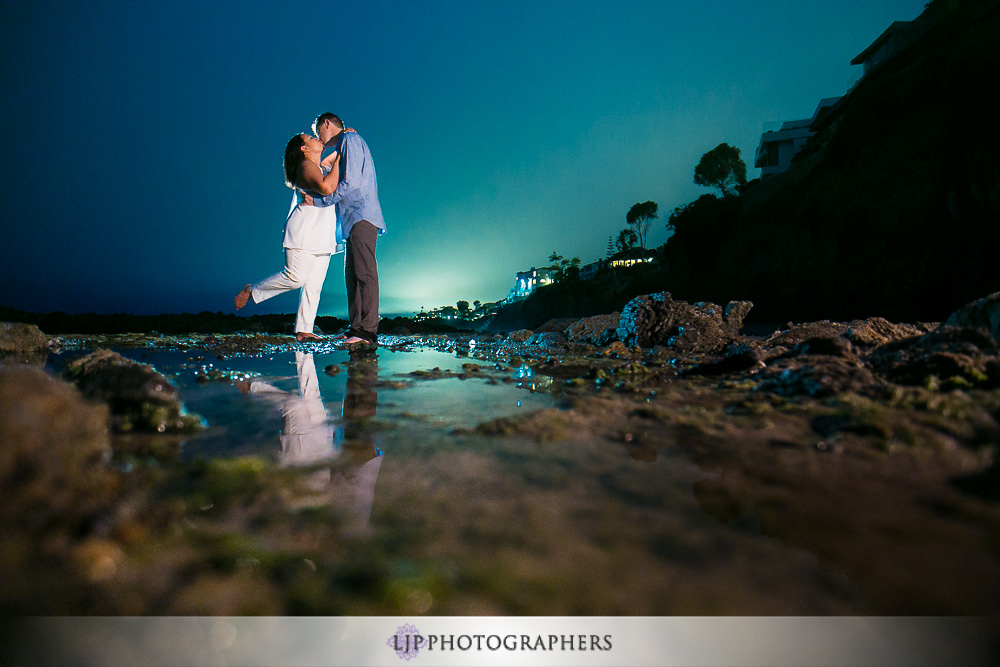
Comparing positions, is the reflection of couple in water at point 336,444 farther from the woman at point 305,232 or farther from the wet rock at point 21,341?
the wet rock at point 21,341

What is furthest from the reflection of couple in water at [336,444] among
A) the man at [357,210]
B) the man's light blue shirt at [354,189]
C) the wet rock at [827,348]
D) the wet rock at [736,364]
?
the man's light blue shirt at [354,189]

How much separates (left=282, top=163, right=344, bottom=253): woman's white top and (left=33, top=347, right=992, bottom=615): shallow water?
528 cm

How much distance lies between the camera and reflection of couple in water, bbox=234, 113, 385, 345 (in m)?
5.83

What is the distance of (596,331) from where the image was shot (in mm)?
8055

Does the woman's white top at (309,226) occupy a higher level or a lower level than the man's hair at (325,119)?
lower

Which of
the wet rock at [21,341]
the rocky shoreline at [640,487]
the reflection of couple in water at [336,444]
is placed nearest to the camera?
the rocky shoreline at [640,487]

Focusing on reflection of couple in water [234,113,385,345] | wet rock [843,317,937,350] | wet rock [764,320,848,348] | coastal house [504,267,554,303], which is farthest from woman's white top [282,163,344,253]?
coastal house [504,267,554,303]

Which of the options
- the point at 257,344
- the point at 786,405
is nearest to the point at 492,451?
the point at 786,405

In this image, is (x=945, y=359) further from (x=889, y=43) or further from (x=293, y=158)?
(x=889, y=43)

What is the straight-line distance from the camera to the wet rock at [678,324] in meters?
5.95

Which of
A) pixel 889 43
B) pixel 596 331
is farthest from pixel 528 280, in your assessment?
pixel 596 331

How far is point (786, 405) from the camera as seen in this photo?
6.30 feet

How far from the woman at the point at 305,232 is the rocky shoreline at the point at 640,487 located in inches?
169

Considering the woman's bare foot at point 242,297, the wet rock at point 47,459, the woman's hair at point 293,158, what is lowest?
the wet rock at point 47,459
